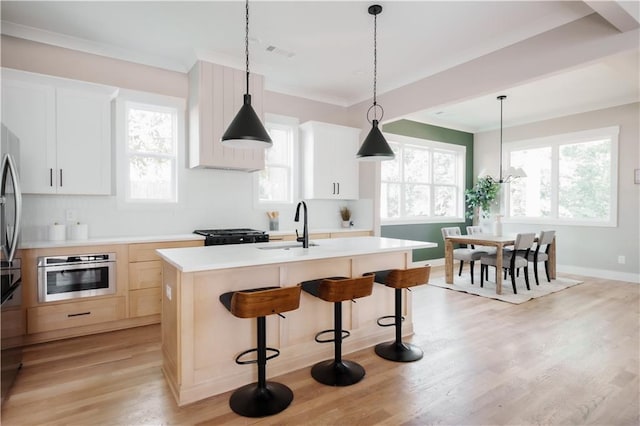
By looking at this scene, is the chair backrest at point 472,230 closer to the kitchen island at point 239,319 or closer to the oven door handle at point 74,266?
the kitchen island at point 239,319

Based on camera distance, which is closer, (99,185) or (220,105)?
(99,185)

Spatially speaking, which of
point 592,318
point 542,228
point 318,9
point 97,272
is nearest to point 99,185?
point 97,272

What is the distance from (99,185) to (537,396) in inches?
168

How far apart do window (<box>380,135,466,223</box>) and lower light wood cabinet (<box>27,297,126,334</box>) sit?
442cm

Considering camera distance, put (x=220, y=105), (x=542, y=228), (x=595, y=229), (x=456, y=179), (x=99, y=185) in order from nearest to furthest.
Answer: (x=99, y=185)
(x=220, y=105)
(x=595, y=229)
(x=542, y=228)
(x=456, y=179)

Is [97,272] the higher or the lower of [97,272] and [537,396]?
the higher

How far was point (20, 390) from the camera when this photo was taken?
2408mm

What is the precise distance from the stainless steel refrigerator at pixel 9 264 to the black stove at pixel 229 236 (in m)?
1.69

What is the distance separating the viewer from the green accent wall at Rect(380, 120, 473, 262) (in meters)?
6.57

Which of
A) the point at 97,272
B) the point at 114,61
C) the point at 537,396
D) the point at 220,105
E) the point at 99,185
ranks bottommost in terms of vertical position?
the point at 537,396

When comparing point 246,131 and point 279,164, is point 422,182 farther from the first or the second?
point 246,131

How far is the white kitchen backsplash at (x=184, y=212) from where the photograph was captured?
3625 millimetres

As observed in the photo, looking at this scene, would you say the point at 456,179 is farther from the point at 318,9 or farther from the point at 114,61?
the point at 114,61

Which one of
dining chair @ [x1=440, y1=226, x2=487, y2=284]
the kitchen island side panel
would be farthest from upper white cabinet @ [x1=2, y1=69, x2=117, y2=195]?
dining chair @ [x1=440, y1=226, x2=487, y2=284]
